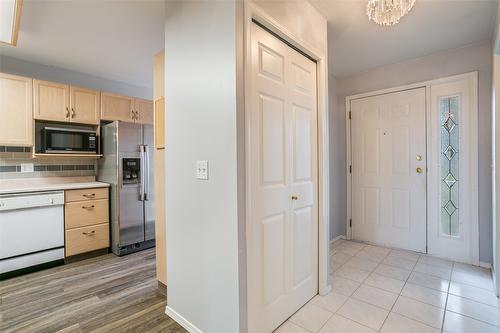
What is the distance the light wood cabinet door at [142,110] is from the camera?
3.75 meters

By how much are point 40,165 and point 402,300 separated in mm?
4339

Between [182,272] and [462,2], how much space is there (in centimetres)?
309

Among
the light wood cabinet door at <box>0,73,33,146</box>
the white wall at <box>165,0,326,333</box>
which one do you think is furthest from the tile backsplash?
the white wall at <box>165,0,326,333</box>

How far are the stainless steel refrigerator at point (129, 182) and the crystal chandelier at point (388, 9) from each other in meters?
2.89

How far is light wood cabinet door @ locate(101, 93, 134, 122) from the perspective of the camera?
3450 millimetres

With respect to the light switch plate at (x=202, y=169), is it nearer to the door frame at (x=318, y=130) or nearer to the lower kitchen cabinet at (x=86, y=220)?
the door frame at (x=318, y=130)

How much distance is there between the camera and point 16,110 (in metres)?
2.78

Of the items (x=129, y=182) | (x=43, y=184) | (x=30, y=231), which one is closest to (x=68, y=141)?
(x=43, y=184)

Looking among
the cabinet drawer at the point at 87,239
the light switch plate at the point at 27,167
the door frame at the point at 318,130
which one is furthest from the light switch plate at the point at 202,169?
the light switch plate at the point at 27,167

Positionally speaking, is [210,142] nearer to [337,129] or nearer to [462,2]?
[462,2]

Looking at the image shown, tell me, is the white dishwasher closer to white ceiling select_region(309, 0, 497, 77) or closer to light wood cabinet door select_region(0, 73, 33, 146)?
light wood cabinet door select_region(0, 73, 33, 146)

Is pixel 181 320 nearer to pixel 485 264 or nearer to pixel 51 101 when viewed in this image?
pixel 51 101

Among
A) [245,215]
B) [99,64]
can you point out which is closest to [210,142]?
[245,215]

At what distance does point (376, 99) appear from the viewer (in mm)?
3363
